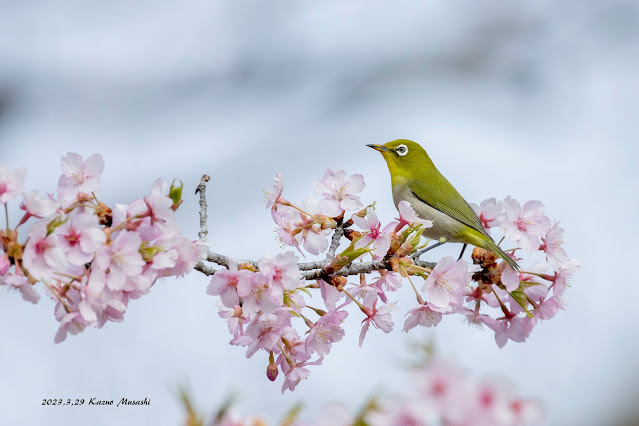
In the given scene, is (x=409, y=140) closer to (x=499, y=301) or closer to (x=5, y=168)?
(x=499, y=301)

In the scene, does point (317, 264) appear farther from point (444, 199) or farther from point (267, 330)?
point (444, 199)

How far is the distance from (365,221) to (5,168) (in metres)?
1.25

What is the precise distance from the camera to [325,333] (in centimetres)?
271

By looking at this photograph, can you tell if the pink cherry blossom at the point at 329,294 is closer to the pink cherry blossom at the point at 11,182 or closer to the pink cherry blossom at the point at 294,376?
the pink cherry blossom at the point at 294,376

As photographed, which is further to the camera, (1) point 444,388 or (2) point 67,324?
(2) point 67,324

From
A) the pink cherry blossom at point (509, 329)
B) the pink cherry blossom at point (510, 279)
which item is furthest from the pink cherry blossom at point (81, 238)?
the pink cherry blossom at point (509, 329)

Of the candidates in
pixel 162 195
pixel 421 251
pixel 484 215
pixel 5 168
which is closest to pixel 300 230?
pixel 421 251

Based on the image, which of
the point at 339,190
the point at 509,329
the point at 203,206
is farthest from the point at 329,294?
the point at 509,329

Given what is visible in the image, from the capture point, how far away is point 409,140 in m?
4.61

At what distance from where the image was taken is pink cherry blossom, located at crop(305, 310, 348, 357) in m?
2.68

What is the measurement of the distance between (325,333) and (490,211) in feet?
3.00

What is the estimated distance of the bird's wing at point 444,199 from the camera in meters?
3.66

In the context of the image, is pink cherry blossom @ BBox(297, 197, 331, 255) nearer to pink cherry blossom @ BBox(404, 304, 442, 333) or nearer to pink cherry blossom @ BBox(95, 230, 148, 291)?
pink cherry blossom @ BBox(404, 304, 442, 333)

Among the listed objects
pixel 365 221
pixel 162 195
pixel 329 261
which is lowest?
pixel 329 261
